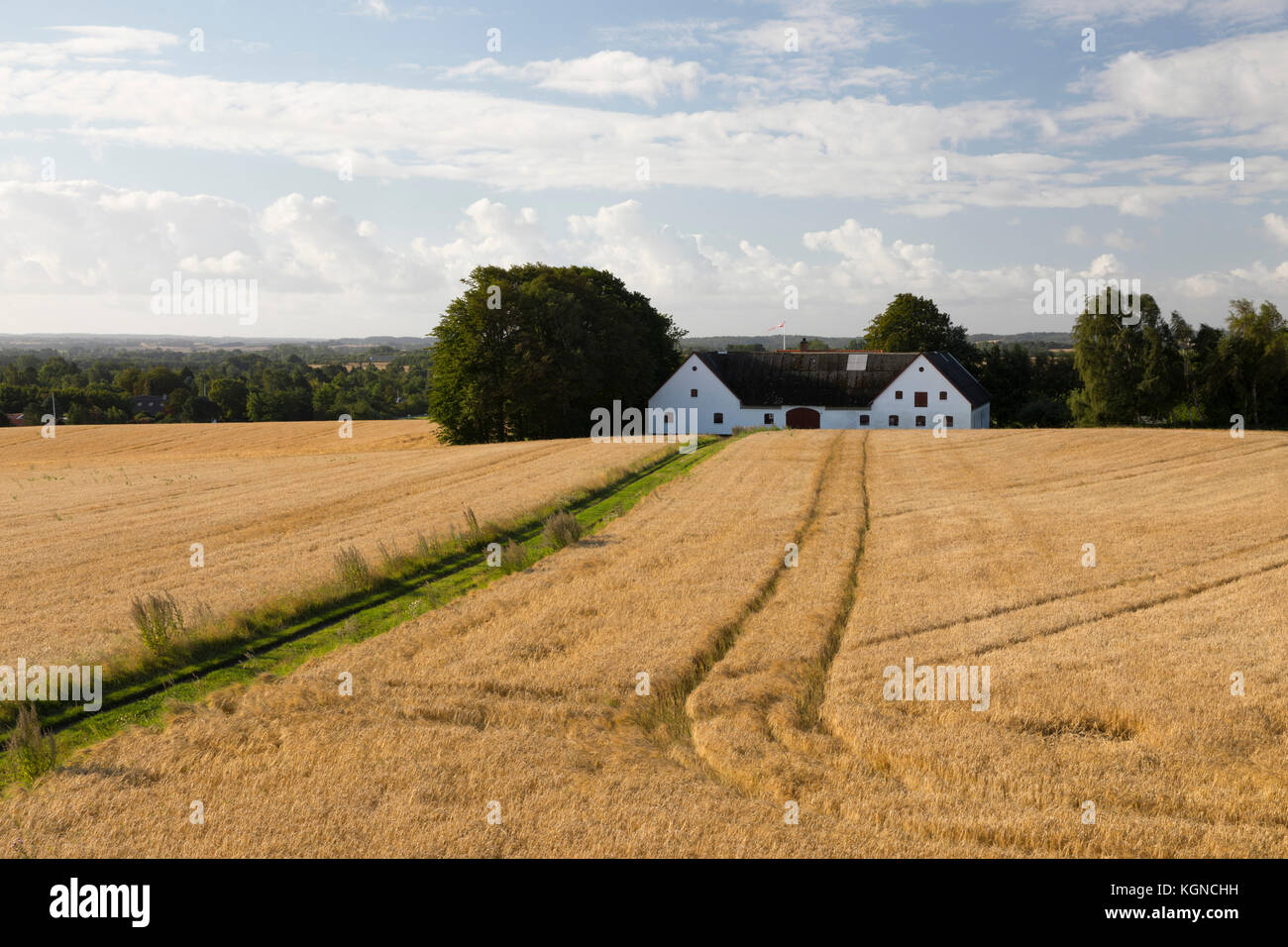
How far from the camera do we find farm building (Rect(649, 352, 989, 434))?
2741 inches

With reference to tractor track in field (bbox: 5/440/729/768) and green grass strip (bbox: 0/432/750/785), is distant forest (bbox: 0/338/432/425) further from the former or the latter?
green grass strip (bbox: 0/432/750/785)

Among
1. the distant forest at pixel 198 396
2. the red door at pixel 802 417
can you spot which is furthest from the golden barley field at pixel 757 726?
the distant forest at pixel 198 396

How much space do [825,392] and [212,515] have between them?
51317mm

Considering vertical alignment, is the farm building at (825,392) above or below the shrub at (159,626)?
above

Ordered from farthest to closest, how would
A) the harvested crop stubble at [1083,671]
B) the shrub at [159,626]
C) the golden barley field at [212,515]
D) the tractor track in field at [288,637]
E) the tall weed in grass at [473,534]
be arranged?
the tall weed in grass at [473,534], the golden barley field at [212,515], the shrub at [159,626], the tractor track in field at [288,637], the harvested crop stubble at [1083,671]

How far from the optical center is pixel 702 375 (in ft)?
240

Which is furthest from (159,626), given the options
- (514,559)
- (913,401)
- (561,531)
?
(913,401)

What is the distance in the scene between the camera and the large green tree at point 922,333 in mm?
87062

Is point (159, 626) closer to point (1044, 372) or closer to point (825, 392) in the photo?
point (825, 392)

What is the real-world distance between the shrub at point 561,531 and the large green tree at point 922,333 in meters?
68.6

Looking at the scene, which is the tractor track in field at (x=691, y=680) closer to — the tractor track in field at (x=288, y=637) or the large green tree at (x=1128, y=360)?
the tractor track in field at (x=288, y=637)

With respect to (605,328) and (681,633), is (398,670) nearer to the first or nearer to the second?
(681,633)
